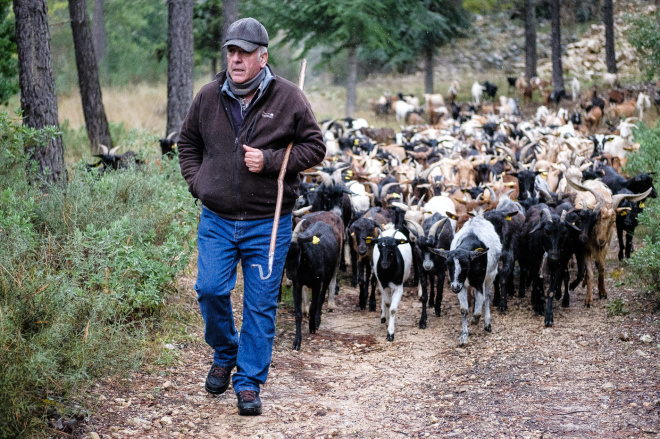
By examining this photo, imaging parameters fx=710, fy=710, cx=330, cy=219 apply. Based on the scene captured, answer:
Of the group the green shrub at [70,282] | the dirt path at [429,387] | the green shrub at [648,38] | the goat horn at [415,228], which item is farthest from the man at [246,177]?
the green shrub at [648,38]

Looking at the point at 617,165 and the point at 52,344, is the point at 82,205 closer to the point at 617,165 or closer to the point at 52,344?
the point at 52,344

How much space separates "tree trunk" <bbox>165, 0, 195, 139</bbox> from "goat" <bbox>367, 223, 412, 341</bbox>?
7555 millimetres

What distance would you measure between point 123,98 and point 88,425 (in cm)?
2166

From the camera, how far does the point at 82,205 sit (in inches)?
318

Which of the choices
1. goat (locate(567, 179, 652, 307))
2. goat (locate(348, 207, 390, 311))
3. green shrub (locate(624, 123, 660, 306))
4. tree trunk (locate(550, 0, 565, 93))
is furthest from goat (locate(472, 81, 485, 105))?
goat (locate(348, 207, 390, 311))

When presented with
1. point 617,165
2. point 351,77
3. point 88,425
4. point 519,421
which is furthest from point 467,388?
point 351,77

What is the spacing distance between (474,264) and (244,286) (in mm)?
4047

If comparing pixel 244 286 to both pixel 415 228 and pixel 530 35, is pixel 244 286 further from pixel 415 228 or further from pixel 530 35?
pixel 530 35

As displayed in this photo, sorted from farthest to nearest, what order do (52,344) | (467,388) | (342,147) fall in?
1. (342,147)
2. (467,388)
3. (52,344)

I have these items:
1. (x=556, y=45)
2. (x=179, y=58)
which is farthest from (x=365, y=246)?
(x=556, y=45)

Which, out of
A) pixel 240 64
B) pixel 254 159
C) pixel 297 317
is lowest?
pixel 297 317

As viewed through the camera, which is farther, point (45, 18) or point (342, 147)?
point (342, 147)

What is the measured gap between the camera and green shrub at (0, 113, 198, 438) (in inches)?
184

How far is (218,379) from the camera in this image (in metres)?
5.27
